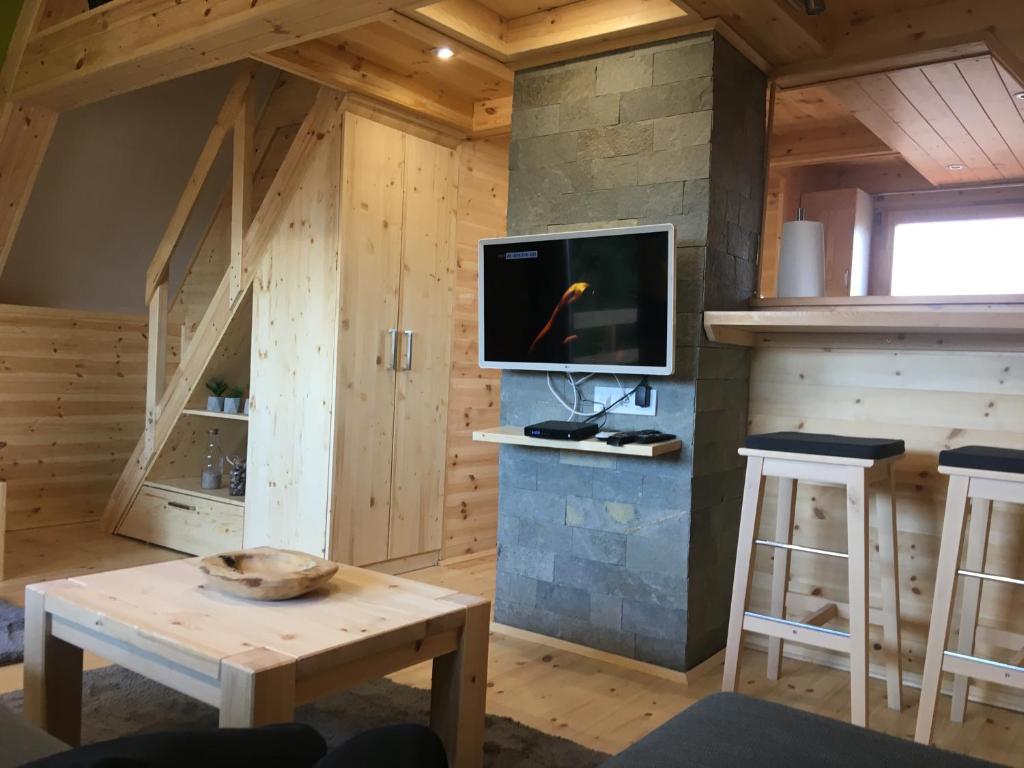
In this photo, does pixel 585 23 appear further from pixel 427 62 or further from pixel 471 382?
pixel 471 382

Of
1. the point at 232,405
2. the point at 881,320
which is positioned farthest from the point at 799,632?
the point at 232,405

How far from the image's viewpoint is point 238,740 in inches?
38.3

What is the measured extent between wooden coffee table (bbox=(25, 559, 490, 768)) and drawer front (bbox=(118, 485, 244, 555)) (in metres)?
1.93

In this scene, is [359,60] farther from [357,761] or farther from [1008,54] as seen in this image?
[357,761]

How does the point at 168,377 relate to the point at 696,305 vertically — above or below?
below

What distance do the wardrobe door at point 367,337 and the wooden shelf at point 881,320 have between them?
1.68 metres

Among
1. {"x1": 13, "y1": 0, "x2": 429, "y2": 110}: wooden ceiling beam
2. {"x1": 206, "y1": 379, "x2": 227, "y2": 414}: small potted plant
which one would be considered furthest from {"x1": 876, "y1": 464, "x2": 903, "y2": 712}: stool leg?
{"x1": 206, "y1": 379, "x2": 227, "y2": 414}: small potted plant

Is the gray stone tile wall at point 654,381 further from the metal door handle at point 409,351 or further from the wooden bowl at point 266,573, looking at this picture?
the wooden bowl at point 266,573

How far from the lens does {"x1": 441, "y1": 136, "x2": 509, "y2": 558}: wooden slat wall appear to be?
4512 millimetres

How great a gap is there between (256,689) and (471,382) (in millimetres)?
3038

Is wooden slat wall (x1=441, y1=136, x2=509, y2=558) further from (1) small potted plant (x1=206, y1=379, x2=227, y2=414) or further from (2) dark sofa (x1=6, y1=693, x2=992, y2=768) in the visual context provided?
(2) dark sofa (x1=6, y1=693, x2=992, y2=768)

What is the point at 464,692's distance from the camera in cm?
215

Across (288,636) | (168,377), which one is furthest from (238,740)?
(168,377)

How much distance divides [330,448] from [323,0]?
1.93m
